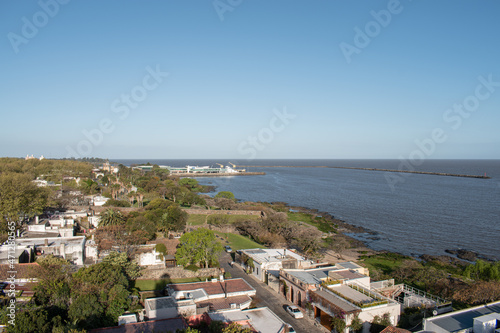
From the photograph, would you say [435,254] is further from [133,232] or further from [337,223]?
[133,232]

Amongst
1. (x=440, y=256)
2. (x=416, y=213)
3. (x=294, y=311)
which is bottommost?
(x=440, y=256)

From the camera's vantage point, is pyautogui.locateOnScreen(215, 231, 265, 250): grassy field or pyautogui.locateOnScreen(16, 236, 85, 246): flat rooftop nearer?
pyautogui.locateOnScreen(16, 236, 85, 246): flat rooftop

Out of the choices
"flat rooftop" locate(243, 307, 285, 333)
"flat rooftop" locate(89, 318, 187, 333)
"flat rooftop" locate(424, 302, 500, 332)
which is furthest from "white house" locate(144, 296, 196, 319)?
"flat rooftop" locate(424, 302, 500, 332)

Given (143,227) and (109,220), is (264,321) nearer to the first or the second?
(143,227)

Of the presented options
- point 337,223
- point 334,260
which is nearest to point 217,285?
point 334,260

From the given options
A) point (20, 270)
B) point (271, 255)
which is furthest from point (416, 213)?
point (20, 270)

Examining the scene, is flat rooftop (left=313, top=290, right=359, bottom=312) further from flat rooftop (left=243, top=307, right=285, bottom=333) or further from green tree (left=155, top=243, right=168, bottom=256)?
green tree (left=155, top=243, right=168, bottom=256)
